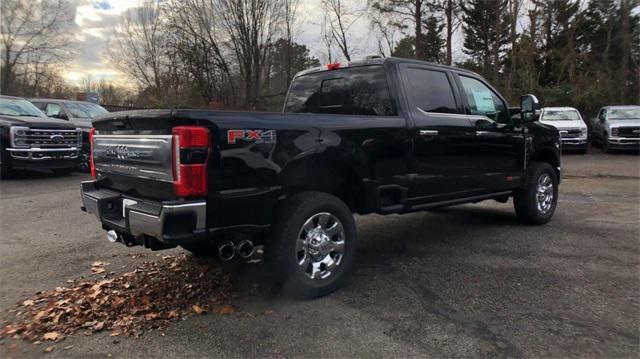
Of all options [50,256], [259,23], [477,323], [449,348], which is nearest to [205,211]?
[449,348]

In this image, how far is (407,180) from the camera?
4773 millimetres

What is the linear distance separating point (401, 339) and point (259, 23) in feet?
73.5

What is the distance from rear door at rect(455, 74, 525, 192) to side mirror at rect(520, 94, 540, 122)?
171 millimetres

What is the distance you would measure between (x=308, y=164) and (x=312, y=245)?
0.68 metres

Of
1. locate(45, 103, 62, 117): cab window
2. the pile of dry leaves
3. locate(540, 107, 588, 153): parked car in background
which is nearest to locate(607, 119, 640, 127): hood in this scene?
locate(540, 107, 588, 153): parked car in background

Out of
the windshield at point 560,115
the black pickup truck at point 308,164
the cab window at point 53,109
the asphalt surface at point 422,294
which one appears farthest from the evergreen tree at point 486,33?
the black pickup truck at point 308,164

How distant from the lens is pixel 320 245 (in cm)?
404

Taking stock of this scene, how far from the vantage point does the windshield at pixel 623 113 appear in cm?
1814

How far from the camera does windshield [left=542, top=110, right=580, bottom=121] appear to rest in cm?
1858

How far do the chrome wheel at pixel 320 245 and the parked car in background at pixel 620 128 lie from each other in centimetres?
1743

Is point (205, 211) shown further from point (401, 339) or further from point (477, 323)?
point (477, 323)

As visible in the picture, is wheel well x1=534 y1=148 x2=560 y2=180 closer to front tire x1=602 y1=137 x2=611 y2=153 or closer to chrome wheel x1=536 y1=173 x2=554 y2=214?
chrome wheel x1=536 y1=173 x2=554 y2=214

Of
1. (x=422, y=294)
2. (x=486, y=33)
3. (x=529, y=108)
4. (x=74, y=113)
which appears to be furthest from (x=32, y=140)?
(x=486, y=33)

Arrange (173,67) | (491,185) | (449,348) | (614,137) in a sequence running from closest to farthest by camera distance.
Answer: (449,348) → (491,185) → (614,137) → (173,67)
